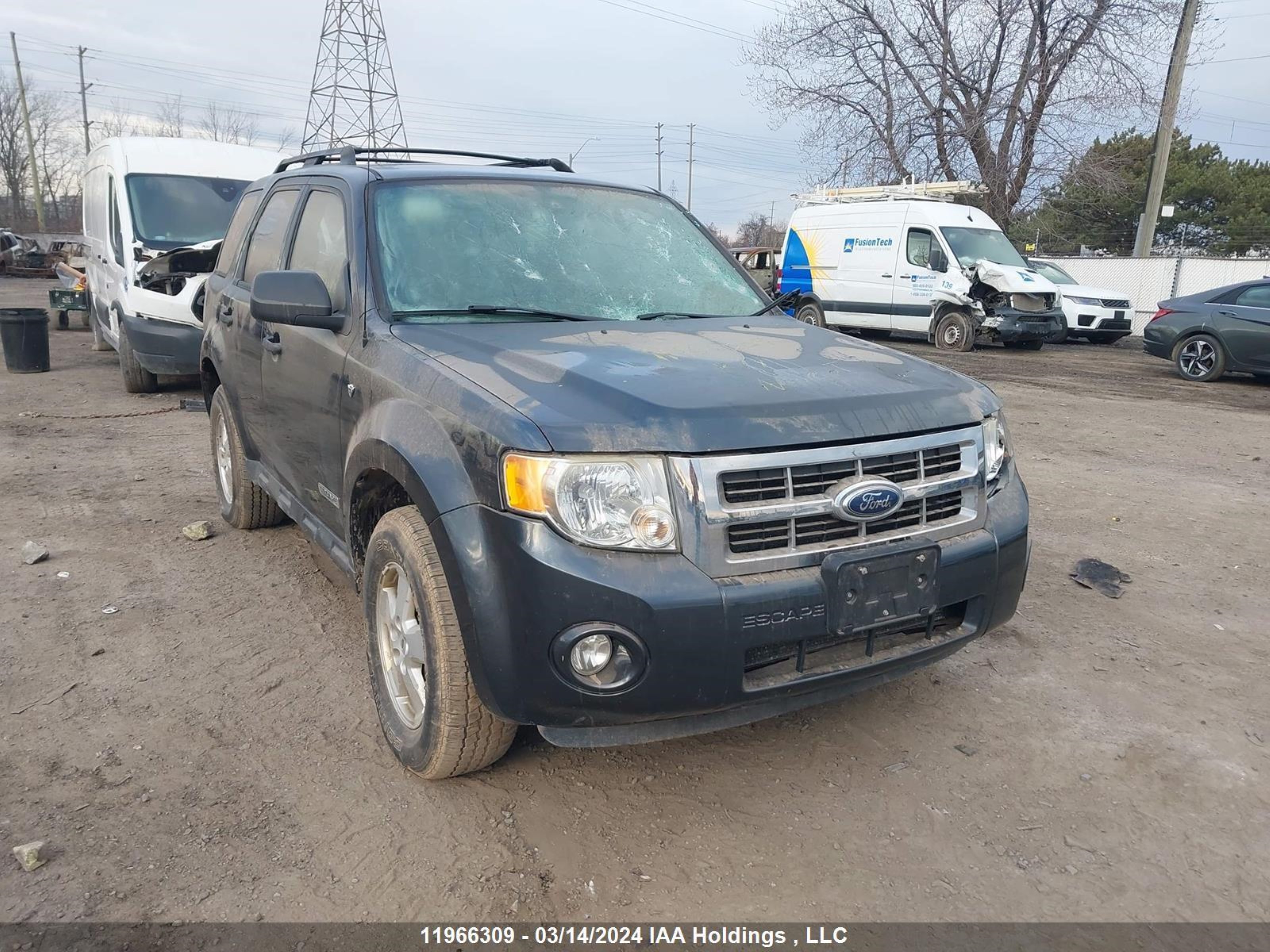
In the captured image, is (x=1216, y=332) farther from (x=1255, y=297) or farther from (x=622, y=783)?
(x=622, y=783)

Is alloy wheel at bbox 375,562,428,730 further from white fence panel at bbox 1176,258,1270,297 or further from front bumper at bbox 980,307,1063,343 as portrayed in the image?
white fence panel at bbox 1176,258,1270,297

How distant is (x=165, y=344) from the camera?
29.9 ft

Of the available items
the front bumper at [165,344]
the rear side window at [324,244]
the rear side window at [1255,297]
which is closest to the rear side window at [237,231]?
the rear side window at [324,244]

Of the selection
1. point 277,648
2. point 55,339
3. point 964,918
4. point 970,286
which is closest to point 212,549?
point 277,648

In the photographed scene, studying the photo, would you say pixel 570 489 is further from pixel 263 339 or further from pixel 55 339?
pixel 55 339

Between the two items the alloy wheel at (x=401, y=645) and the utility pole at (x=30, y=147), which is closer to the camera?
the alloy wheel at (x=401, y=645)

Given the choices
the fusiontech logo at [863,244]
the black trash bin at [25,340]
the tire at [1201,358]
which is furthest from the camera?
the fusiontech logo at [863,244]

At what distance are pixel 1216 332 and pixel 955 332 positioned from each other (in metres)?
4.39

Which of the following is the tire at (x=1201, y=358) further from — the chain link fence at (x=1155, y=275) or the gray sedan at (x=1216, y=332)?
the chain link fence at (x=1155, y=275)

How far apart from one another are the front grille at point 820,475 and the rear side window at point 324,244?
5.70 ft

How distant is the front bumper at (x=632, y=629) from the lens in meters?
2.29

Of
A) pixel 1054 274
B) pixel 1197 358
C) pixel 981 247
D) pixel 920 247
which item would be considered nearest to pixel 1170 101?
pixel 1054 274

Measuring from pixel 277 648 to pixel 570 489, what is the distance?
207 centimetres

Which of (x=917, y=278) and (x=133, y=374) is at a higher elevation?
(x=917, y=278)
